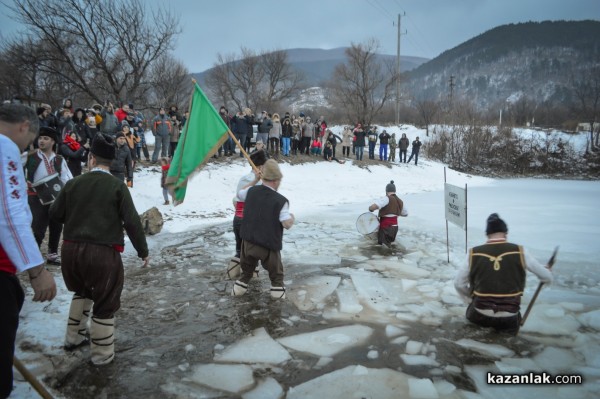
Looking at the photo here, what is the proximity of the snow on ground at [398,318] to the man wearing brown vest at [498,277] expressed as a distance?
26 centimetres

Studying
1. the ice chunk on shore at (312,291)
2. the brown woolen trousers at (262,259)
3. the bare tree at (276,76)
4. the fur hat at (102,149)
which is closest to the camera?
the fur hat at (102,149)

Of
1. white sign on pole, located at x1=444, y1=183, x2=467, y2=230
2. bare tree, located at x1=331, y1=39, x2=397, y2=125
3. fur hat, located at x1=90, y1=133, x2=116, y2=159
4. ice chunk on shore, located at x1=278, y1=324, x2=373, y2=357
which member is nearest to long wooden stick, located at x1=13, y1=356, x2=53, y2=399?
fur hat, located at x1=90, y1=133, x2=116, y2=159

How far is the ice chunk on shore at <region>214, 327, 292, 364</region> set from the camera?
3.41 m

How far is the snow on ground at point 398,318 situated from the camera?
3.05m

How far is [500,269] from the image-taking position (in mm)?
3607

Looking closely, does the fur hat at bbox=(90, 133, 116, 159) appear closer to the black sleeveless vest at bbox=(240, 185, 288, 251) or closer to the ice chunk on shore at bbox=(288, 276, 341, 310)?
the black sleeveless vest at bbox=(240, 185, 288, 251)

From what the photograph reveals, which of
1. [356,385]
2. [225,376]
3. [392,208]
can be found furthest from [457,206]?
[225,376]

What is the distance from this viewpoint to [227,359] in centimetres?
341

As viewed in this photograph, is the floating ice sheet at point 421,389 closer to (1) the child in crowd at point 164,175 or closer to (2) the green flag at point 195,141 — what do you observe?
(2) the green flag at point 195,141

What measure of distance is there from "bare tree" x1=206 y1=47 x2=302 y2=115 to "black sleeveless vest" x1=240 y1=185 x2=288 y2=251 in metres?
46.5

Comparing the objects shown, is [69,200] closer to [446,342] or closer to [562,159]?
[446,342]

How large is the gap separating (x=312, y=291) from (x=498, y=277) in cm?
241

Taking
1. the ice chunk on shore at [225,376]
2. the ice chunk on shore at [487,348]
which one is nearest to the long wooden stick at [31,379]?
the ice chunk on shore at [225,376]

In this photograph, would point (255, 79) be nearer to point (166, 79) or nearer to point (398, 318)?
point (166, 79)
